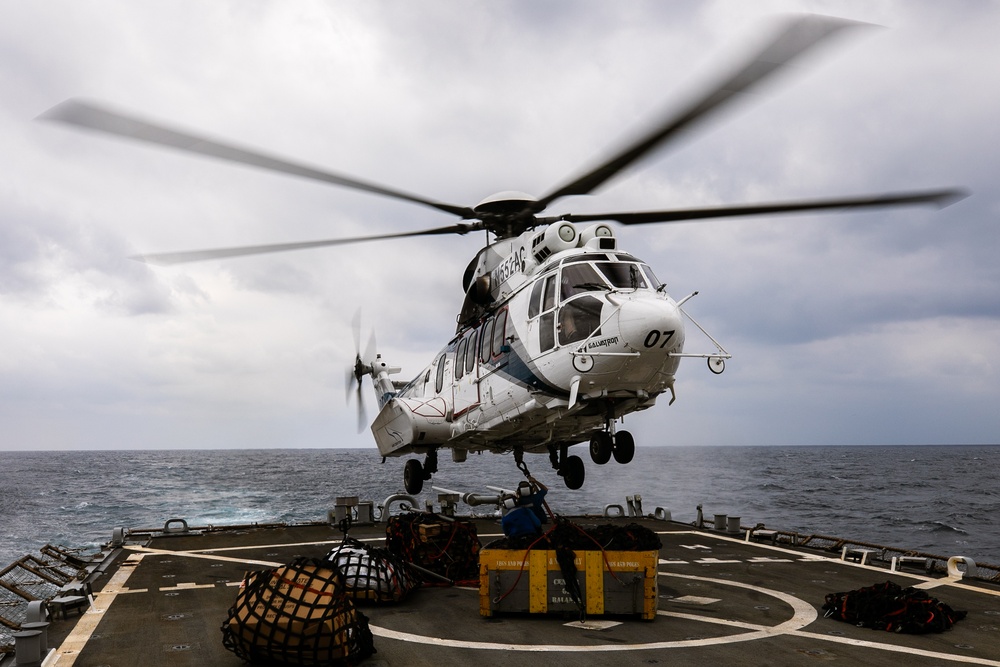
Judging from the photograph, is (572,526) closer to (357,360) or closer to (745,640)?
(745,640)

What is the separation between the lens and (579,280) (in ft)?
37.5

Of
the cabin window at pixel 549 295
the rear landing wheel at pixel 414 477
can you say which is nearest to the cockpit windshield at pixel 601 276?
the cabin window at pixel 549 295

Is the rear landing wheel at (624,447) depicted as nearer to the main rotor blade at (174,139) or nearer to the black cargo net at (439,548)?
the black cargo net at (439,548)

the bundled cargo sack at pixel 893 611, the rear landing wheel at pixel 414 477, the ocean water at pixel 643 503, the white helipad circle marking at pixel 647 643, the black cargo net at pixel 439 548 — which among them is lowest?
the ocean water at pixel 643 503

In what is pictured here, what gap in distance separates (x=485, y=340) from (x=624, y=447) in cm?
361

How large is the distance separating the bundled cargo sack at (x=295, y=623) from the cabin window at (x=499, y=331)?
621cm

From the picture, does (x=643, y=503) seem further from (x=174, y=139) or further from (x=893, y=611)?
(x=174, y=139)

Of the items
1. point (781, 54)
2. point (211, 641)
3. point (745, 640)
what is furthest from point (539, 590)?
point (781, 54)

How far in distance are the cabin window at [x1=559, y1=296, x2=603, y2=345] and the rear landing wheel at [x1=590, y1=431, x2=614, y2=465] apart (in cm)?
205

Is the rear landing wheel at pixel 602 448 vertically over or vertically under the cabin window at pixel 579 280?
under

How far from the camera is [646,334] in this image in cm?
1046

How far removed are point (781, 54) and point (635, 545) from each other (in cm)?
669

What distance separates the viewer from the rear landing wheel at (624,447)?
11972 mm

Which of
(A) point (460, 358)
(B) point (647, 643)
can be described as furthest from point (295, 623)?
(A) point (460, 358)
